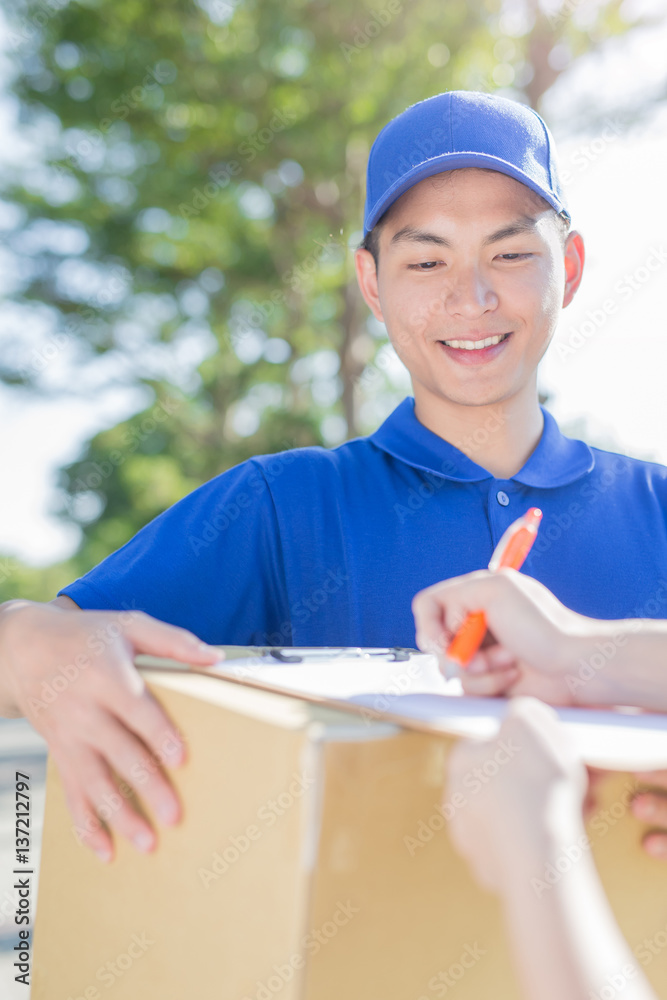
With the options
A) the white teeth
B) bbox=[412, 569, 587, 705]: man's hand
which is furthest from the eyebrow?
bbox=[412, 569, 587, 705]: man's hand

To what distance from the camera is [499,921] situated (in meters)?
0.61

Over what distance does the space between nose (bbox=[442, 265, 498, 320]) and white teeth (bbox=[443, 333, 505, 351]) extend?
0.06m

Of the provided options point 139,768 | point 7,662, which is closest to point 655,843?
point 139,768

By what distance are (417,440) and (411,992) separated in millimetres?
964

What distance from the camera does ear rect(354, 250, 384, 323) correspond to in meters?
1.51

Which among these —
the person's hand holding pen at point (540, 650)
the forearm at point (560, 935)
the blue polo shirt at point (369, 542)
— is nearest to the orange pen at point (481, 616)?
the person's hand holding pen at point (540, 650)

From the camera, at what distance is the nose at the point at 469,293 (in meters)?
1.28

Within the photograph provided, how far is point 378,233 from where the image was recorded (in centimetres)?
143

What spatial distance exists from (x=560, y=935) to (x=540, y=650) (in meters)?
0.33

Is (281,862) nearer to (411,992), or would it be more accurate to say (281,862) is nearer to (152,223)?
(411,992)

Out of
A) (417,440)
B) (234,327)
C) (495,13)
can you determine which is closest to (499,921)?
(417,440)

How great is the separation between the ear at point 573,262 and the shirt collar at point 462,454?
0.72 feet

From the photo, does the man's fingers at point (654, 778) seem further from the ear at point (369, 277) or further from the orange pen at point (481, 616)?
the ear at point (369, 277)

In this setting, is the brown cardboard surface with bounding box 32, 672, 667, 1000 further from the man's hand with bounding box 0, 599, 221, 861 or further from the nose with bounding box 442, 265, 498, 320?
the nose with bounding box 442, 265, 498, 320
